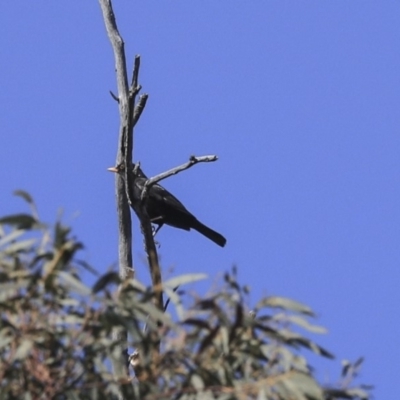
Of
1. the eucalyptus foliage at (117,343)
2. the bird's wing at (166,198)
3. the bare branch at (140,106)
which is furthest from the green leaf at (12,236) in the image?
the bird's wing at (166,198)

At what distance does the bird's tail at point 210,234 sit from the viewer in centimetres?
1039

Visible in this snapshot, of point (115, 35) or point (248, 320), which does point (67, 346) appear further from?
point (115, 35)

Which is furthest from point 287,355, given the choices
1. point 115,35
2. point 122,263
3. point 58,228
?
point 115,35

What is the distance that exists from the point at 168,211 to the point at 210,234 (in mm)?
640

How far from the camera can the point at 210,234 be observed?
10.5 m

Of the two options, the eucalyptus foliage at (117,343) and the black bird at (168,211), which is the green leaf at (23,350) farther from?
the black bird at (168,211)

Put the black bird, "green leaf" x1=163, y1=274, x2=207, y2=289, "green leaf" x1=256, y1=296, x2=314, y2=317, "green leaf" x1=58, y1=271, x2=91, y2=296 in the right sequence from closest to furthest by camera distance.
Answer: "green leaf" x1=58, y1=271, x2=91, y2=296 → "green leaf" x1=256, y1=296, x2=314, y2=317 → "green leaf" x1=163, y1=274, x2=207, y2=289 → the black bird

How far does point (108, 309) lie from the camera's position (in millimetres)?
3234

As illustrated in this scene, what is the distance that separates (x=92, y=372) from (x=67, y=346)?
0.12 metres

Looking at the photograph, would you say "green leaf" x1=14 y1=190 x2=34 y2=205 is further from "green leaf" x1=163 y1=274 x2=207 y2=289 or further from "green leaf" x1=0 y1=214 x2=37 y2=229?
"green leaf" x1=163 y1=274 x2=207 y2=289

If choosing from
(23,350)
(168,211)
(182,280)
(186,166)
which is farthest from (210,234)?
Result: (23,350)

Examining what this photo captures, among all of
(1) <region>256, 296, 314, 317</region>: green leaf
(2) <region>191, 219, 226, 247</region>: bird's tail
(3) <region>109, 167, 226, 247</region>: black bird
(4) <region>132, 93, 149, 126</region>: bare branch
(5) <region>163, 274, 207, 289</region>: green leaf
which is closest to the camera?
(1) <region>256, 296, 314, 317</region>: green leaf

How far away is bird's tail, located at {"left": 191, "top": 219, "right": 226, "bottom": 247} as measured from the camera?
409 inches

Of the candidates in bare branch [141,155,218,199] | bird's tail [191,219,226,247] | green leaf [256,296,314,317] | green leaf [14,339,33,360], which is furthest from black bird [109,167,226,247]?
green leaf [14,339,33,360]
